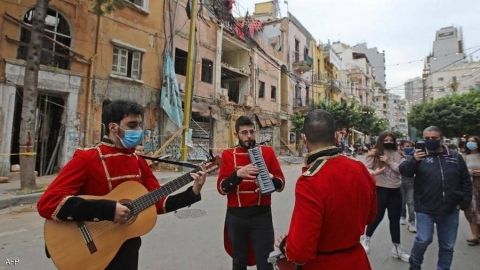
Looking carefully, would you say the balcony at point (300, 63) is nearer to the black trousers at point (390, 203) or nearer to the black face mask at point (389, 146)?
the black face mask at point (389, 146)

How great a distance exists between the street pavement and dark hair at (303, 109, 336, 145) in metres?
2.50

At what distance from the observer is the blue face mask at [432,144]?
10.4 feet

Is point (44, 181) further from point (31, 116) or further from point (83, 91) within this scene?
point (83, 91)

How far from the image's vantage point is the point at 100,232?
6.47 feet

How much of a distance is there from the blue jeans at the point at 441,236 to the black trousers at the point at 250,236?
1.78 m

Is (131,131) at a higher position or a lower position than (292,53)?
lower

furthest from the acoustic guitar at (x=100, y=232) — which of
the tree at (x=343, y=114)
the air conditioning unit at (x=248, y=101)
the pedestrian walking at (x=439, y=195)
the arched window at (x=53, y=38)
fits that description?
the tree at (x=343, y=114)

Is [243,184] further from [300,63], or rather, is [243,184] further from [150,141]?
[300,63]

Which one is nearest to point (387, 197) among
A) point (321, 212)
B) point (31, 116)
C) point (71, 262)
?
point (321, 212)

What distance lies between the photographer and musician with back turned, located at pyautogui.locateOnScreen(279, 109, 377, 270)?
59.7 inches

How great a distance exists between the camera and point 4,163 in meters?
9.41

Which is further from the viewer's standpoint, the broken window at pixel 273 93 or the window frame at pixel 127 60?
the broken window at pixel 273 93

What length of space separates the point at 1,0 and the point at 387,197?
486 inches

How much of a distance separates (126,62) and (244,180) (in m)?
12.4
